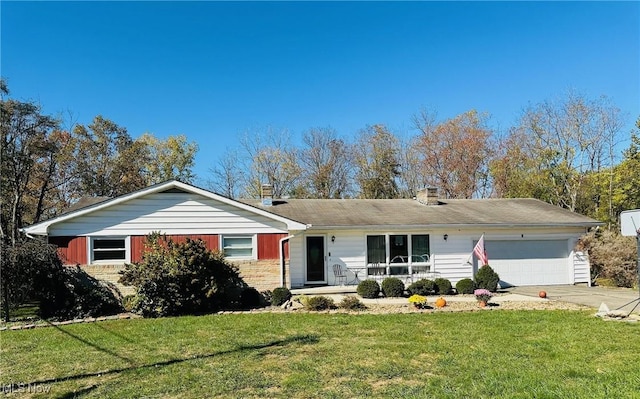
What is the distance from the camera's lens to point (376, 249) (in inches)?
652

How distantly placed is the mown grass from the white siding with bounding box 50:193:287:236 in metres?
3.58

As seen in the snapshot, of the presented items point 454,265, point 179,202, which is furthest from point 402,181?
point 179,202

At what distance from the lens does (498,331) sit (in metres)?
8.69

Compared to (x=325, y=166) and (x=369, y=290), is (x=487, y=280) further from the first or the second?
(x=325, y=166)

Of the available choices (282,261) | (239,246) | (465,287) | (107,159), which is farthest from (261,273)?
(107,159)

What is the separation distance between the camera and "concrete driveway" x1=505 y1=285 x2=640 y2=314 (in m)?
12.2

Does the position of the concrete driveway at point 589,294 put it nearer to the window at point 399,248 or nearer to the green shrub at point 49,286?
the window at point 399,248

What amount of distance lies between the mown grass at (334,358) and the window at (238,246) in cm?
375

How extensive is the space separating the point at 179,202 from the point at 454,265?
1059cm

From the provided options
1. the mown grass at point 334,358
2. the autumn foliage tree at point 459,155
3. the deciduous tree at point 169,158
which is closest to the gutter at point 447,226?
the mown grass at point 334,358

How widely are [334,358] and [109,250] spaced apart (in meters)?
9.18

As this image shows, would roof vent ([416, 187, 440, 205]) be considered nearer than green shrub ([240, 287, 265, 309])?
No

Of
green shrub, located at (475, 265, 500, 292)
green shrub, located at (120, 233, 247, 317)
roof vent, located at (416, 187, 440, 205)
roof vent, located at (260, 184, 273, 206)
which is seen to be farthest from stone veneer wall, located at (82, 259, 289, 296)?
roof vent, located at (416, 187, 440, 205)

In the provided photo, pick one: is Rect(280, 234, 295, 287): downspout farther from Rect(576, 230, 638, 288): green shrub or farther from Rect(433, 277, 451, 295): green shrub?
Rect(576, 230, 638, 288): green shrub
